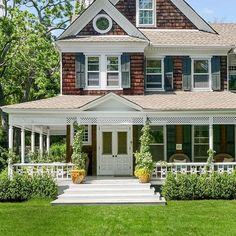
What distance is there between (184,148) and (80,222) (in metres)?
11.0

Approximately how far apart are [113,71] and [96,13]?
290 cm

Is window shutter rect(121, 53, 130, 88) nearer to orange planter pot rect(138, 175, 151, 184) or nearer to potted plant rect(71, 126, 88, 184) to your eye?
potted plant rect(71, 126, 88, 184)

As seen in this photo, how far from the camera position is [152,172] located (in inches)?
837

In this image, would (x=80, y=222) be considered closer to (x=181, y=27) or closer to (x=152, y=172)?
(x=152, y=172)

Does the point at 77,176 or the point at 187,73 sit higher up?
the point at 187,73

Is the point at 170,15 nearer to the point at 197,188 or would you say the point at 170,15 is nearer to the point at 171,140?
the point at 171,140

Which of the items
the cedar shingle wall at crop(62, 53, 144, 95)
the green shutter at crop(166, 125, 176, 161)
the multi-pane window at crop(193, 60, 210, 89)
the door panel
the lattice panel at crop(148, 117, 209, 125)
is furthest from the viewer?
the multi-pane window at crop(193, 60, 210, 89)

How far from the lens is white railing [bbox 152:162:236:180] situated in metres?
20.9

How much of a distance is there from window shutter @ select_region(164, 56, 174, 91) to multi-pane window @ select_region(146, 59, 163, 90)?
26cm

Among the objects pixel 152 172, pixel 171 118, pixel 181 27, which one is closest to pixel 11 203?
pixel 152 172

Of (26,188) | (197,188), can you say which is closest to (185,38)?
(197,188)

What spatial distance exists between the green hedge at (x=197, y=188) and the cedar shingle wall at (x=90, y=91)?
19.7 ft

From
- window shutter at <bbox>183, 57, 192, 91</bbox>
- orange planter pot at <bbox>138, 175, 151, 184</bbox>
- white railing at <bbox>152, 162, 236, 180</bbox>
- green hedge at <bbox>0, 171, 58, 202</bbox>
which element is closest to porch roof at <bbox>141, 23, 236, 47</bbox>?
window shutter at <bbox>183, 57, 192, 91</bbox>

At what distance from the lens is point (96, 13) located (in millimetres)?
24141
